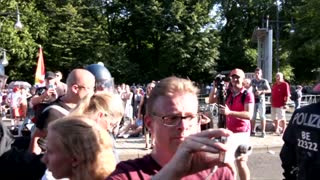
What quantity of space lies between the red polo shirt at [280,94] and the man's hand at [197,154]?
11.0 m

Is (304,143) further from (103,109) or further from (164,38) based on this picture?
(164,38)

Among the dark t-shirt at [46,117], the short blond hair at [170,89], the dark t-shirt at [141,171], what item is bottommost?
the dark t-shirt at [141,171]

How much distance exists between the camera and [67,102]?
176 inches

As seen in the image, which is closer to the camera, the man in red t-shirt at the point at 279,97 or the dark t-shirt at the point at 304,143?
the dark t-shirt at the point at 304,143

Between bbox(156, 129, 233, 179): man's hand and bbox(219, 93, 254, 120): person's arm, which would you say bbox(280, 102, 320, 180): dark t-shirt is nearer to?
bbox(156, 129, 233, 179): man's hand

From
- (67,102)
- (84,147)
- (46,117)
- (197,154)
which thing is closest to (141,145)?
(67,102)

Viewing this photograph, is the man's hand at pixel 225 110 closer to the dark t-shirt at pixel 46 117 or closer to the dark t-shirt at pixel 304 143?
the dark t-shirt at pixel 46 117

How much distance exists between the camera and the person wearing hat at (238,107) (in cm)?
687

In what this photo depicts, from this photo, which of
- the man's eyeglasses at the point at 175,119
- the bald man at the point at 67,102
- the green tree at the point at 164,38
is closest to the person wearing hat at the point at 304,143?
the man's eyeglasses at the point at 175,119

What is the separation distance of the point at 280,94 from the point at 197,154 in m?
11.3

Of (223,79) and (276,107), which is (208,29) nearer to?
(276,107)

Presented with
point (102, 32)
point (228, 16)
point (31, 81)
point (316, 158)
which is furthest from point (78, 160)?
point (228, 16)

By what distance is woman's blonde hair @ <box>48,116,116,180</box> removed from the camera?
2402 mm

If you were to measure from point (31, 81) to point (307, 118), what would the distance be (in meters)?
38.1
